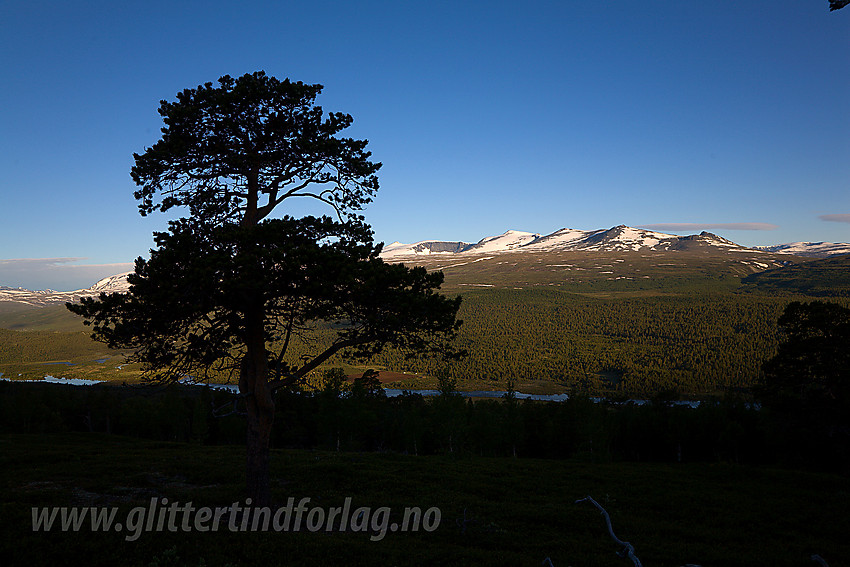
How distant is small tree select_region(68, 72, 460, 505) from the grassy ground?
504cm

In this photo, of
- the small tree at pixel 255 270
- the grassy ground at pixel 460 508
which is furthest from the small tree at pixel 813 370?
the small tree at pixel 255 270

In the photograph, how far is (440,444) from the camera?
7238cm

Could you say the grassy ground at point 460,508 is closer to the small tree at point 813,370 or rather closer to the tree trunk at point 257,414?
the tree trunk at point 257,414

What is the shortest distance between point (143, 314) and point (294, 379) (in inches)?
233

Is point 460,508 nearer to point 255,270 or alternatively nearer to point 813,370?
point 255,270

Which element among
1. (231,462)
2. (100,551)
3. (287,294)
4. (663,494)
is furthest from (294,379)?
(663,494)

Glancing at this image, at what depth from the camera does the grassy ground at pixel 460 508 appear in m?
14.2

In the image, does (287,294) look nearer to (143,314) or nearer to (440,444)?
(143,314)

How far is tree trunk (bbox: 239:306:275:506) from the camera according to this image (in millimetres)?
17984

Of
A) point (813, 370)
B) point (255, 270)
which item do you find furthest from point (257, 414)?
point (813, 370)

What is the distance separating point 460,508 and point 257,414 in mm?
11197

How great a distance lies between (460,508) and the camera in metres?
22.4

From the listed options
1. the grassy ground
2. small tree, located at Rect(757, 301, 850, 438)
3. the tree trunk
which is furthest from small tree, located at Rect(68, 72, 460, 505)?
small tree, located at Rect(757, 301, 850, 438)

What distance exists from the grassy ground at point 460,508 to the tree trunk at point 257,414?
2030mm
